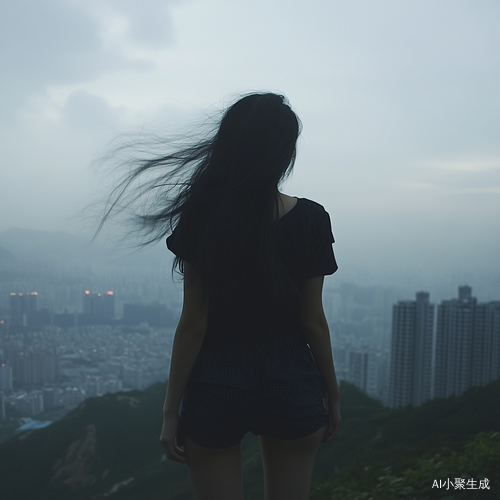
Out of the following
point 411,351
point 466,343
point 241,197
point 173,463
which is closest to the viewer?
point 241,197

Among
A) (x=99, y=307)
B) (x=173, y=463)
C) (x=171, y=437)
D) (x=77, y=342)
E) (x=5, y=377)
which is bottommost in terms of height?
(x=173, y=463)

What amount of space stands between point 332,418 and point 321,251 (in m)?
0.44

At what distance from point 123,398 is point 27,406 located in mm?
1625

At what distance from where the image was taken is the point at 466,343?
50.5 feet

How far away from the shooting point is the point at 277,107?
115cm

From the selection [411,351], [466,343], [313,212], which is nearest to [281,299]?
[313,212]

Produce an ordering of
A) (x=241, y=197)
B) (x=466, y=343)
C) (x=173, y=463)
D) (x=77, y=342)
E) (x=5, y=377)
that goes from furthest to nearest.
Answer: (x=466, y=343)
(x=77, y=342)
(x=5, y=377)
(x=173, y=463)
(x=241, y=197)

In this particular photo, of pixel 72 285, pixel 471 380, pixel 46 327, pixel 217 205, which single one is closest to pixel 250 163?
pixel 217 205

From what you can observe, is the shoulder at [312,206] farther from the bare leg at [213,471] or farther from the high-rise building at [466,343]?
the high-rise building at [466,343]

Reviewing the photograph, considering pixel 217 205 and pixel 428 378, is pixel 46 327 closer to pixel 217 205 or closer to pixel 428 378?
pixel 217 205

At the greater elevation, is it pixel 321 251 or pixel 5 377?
pixel 321 251

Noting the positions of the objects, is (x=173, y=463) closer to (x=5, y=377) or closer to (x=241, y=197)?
(x=5, y=377)

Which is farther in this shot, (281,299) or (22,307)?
(22,307)

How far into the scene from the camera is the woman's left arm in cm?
111
